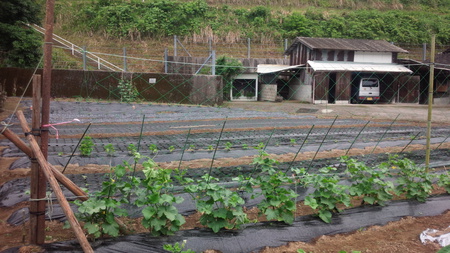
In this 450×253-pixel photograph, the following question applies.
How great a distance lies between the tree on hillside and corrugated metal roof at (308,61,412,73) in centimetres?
1253

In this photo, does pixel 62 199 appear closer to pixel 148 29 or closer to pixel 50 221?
pixel 50 221

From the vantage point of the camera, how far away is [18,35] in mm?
14328

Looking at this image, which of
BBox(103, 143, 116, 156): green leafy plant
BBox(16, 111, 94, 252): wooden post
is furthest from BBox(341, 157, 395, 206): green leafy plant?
BBox(103, 143, 116, 156): green leafy plant

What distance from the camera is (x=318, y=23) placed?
88.8 feet

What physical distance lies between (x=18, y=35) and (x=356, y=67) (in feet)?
50.6

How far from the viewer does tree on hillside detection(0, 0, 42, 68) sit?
14.3 meters

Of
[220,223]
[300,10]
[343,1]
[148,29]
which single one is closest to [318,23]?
[300,10]

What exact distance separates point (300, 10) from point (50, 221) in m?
30.4

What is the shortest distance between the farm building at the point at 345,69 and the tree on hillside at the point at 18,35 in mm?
11694

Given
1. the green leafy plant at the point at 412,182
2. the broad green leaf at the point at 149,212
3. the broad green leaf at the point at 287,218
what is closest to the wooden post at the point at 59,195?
the broad green leaf at the point at 149,212

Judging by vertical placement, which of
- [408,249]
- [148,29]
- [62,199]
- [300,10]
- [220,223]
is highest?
[300,10]

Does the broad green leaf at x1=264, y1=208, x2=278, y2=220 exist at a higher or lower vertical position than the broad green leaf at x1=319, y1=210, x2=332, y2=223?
higher

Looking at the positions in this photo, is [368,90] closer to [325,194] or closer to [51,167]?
[325,194]

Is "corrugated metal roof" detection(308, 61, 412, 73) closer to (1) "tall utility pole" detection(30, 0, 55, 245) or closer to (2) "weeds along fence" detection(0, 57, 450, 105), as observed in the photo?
(2) "weeds along fence" detection(0, 57, 450, 105)
